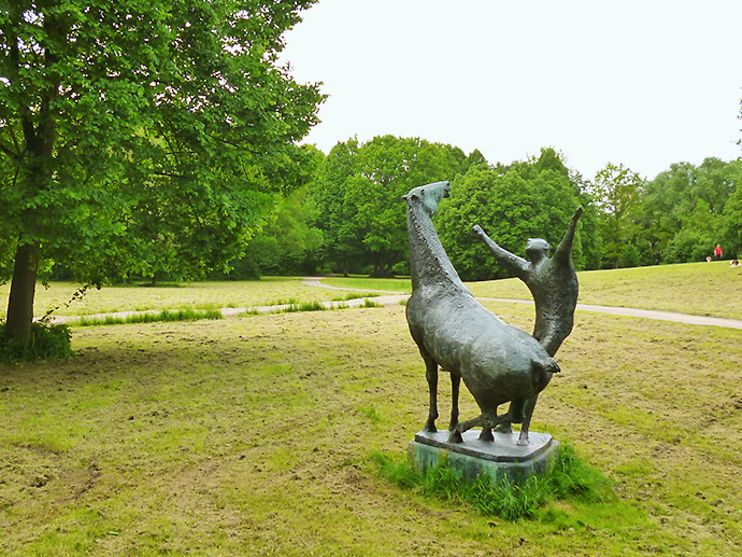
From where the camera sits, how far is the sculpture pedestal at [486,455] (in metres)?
4.78

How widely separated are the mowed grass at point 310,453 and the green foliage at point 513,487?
0.11 meters

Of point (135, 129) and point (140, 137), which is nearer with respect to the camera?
point (135, 129)

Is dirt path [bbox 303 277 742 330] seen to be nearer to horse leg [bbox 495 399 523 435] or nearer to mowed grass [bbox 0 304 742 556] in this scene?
mowed grass [bbox 0 304 742 556]

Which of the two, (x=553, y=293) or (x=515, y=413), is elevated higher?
(x=553, y=293)

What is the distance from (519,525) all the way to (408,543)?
952 mm

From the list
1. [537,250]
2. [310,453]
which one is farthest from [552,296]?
[310,453]

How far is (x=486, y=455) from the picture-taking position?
4.84 metres

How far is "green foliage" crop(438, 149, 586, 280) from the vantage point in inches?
1767

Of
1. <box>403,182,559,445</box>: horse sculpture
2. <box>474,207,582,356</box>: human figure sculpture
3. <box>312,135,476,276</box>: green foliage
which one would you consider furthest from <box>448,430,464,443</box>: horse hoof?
<box>312,135,476,276</box>: green foliage

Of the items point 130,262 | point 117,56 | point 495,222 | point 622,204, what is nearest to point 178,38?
point 117,56

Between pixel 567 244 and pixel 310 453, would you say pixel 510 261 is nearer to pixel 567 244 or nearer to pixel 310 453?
pixel 567 244

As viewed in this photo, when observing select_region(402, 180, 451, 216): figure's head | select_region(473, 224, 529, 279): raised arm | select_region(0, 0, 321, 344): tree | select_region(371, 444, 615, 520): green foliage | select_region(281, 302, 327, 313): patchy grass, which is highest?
select_region(0, 0, 321, 344): tree

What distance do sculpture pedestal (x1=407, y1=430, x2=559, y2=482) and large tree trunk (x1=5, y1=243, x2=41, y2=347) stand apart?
8700mm

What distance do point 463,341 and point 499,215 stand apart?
42646mm
